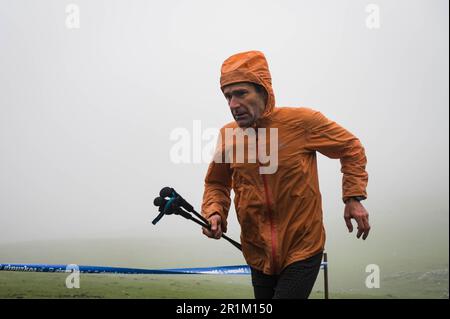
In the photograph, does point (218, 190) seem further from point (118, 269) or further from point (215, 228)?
point (118, 269)

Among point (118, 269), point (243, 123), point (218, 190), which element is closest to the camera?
point (243, 123)

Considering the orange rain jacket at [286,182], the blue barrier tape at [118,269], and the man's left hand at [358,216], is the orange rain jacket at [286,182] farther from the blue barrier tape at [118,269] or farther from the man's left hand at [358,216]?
the blue barrier tape at [118,269]

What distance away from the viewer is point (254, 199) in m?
3.43

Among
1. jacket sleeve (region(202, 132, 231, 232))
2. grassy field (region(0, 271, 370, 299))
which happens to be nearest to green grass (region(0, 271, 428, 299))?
grassy field (region(0, 271, 370, 299))

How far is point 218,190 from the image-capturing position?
3.85m

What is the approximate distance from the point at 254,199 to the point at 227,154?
48cm

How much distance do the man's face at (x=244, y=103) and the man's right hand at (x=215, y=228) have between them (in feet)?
2.48

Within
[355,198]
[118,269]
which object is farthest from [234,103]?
[118,269]

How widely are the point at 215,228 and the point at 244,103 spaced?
0.98 meters

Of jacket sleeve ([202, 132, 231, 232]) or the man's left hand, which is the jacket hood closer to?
jacket sleeve ([202, 132, 231, 232])

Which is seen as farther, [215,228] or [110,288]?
[110,288]

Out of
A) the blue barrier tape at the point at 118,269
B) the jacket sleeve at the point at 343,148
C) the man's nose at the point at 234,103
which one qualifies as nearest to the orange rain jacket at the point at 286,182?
the jacket sleeve at the point at 343,148
